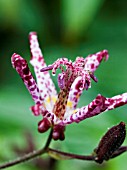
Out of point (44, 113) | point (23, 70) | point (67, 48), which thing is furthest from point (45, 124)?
point (67, 48)

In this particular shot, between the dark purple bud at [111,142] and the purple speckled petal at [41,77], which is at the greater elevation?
the purple speckled petal at [41,77]

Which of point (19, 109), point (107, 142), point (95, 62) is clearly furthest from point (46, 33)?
point (107, 142)

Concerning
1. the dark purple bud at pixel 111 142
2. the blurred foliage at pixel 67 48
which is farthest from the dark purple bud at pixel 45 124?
the blurred foliage at pixel 67 48

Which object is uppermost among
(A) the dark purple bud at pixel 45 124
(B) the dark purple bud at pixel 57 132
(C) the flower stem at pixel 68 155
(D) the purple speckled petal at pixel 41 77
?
(D) the purple speckled petal at pixel 41 77

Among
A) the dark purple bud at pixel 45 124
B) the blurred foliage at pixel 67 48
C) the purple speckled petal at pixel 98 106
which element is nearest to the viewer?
the purple speckled petal at pixel 98 106

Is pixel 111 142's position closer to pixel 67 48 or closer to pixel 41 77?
pixel 41 77

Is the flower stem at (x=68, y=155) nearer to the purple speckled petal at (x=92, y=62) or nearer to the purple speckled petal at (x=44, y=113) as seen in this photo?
the purple speckled petal at (x=44, y=113)

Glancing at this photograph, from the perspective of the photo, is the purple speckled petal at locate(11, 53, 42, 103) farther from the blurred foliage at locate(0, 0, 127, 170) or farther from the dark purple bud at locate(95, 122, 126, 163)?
the blurred foliage at locate(0, 0, 127, 170)
